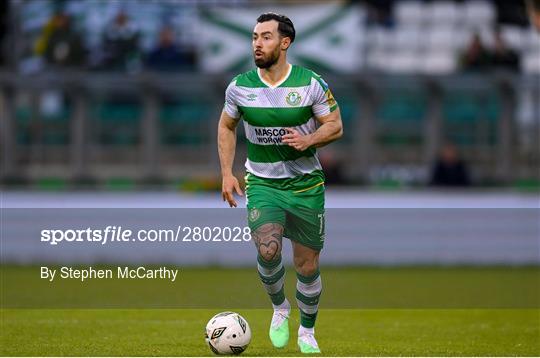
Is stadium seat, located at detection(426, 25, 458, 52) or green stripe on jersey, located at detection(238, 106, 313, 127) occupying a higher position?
green stripe on jersey, located at detection(238, 106, 313, 127)

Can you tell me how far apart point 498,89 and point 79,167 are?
6669 mm

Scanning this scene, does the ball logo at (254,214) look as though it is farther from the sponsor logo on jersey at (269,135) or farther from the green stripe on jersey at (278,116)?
the green stripe on jersey at (278,116)

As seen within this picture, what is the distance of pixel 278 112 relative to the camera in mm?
9734

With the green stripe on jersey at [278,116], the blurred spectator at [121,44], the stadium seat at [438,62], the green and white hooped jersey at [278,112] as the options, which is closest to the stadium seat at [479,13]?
the stadium seat at [438,62]

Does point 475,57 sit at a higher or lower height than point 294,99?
lower

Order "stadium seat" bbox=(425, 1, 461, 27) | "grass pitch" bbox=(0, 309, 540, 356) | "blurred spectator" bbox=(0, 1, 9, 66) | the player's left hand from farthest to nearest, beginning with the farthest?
"stadium seat" bbox=(425, 1, 461, 27)
"blurred spectator" bbox=(0, 1, 9, 66)
"grass pitch" bbox=(0, 309, 540, 356)
the player's left hand

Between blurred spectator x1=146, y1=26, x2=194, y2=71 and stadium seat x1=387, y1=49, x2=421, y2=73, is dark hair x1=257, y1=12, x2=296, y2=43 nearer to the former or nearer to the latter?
blurred spectator x1=146, y1=26, x2=194, y2=71

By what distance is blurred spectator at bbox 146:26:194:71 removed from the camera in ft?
73.6

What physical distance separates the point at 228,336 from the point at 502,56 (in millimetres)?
14294

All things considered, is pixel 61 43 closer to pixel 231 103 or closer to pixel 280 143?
pixel 231 103

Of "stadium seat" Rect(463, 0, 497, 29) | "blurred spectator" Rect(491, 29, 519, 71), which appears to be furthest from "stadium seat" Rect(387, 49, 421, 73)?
"blurred spectator" Rect(491, 29, 519, 71)

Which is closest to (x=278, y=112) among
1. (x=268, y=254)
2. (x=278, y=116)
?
(x=278, y=116)

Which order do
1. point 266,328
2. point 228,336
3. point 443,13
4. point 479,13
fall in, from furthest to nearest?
point 479,13, point 443,13, point 266,328, point 228,336

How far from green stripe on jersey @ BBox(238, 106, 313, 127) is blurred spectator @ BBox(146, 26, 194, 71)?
506 inches
